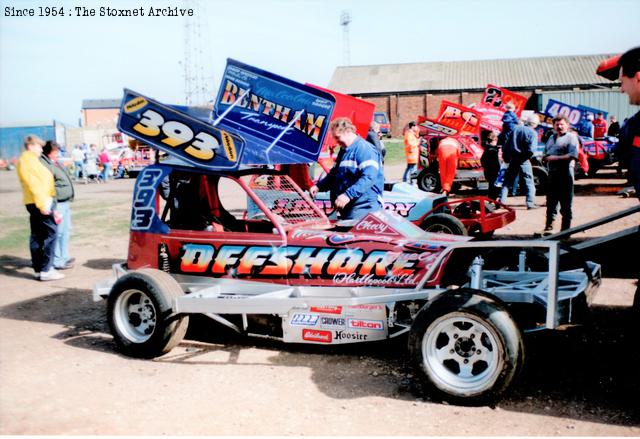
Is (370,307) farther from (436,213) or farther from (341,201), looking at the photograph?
(436,213)

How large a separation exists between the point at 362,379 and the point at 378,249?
3.46 feet

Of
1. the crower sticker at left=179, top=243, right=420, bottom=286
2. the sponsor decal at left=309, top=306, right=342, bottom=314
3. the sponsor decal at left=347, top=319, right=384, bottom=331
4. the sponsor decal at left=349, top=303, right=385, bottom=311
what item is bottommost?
the sponsor decal at left=347, top=319, right=384, bottom=331

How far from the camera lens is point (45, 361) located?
5.15 meters

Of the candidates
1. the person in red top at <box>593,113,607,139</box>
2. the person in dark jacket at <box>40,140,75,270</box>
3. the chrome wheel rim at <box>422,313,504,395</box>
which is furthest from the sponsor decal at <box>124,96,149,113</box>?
the person in red top at <box>593,113,607,139</box>

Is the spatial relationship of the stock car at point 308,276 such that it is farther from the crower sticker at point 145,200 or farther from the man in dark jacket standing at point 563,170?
the man in dark jacket standing at point 563,170

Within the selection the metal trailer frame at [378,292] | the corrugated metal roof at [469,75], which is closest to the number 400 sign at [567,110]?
the metal trailer frame at [378,292]

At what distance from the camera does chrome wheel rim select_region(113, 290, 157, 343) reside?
5207 millimetres

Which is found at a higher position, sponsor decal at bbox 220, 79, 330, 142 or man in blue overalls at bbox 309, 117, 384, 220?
sponsor decal at bbox 220, 79, 330, 142

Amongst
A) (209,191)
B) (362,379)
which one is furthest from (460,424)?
(209,191)

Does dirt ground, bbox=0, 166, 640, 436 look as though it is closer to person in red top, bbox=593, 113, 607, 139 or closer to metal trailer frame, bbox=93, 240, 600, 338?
metal trailer frame, bbox=93, 240, 600, 338

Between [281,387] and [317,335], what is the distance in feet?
1.75

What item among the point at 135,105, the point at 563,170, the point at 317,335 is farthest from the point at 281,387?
the point at 563,170

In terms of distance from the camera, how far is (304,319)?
15.6ft

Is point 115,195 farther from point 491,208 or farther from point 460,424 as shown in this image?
point 460,424
